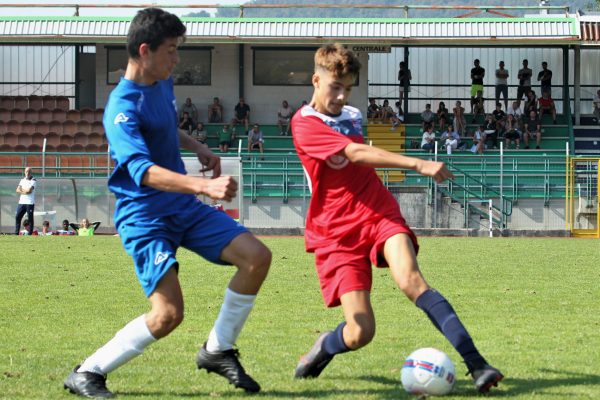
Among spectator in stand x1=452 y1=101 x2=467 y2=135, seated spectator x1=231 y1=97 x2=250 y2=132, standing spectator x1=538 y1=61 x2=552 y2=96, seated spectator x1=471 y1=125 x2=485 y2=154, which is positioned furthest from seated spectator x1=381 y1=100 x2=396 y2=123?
standing spectator x1=538 y1=61 x2=552 y2=96

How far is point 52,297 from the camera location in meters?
12.5

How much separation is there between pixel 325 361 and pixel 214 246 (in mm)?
1152

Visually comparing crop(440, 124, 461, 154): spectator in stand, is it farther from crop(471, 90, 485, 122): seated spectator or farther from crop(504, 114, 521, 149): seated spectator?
crop(471, 90, 485, 122): seated spectator

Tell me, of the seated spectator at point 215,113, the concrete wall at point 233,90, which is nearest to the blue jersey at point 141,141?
the seated spectator at point 215,113

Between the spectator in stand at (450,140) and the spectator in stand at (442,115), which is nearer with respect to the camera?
the spectator in stand at (450,140)

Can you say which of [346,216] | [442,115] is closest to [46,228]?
[442,115]

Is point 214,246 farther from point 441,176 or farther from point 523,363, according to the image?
point 523,363

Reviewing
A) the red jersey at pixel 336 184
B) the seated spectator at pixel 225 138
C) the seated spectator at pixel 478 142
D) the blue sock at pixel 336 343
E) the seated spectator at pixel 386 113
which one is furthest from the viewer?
the seated spectator at pixel 386 113

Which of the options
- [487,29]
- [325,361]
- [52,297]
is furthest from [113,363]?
[487,29]

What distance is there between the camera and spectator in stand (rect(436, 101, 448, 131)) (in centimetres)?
3824

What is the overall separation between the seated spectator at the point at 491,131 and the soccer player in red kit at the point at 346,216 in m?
30.7

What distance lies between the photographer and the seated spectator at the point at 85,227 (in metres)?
29.6

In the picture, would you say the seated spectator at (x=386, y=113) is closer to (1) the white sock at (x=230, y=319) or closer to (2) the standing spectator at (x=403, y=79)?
(2) the standing spectator at (x=403, y=79)

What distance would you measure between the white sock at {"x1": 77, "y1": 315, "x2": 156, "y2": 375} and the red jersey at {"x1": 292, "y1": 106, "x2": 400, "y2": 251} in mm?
1236
